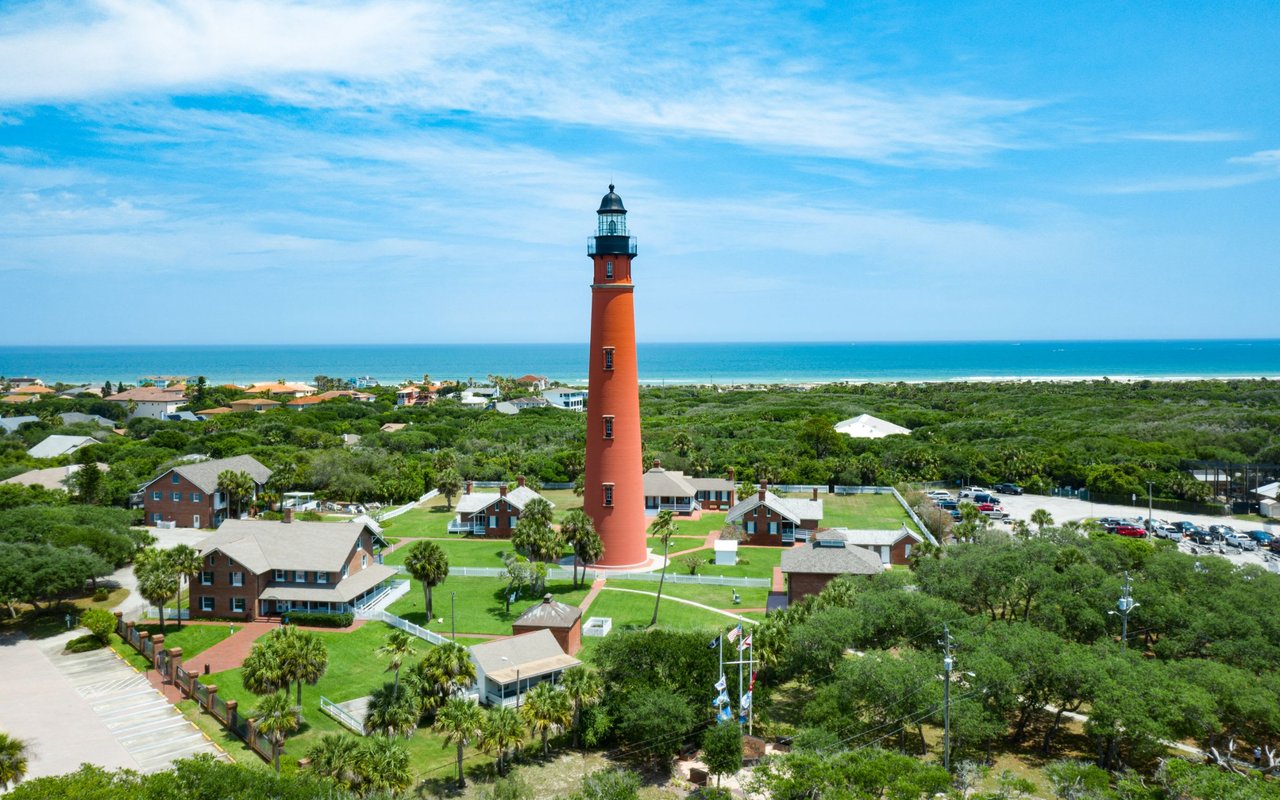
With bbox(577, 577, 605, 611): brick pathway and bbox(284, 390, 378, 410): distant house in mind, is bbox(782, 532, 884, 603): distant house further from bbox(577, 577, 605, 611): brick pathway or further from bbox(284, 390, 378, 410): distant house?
bbox(284, 390, 378, 410): distant house

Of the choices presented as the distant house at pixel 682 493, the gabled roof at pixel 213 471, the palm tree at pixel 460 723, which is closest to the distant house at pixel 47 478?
the gabled roof at pixel 213 471

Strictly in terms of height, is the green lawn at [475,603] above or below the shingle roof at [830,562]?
below

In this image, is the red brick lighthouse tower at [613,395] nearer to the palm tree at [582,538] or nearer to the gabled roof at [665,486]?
the palm tree at [582,538]

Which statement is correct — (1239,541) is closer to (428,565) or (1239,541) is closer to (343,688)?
(428,565)

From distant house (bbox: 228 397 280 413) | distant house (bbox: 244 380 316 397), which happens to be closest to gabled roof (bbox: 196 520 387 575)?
distant house (bbox: 228 397 280 413)

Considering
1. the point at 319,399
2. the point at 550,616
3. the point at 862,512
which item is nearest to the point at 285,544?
the point at 550,616

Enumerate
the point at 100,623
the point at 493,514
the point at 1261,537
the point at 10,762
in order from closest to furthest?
the point at 10,762
the point at 100,623
the point at 1261,537
the point at 493,514

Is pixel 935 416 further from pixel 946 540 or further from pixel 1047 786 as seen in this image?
pixel 1047 786
